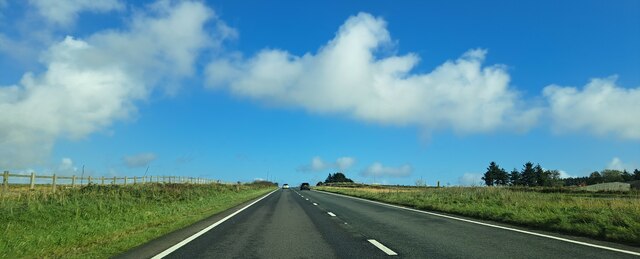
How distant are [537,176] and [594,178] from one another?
3067 centimetres

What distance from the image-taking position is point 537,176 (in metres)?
165

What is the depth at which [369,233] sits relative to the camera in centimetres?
1366

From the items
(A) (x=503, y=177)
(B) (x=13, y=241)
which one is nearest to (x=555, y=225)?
(B) (x=13, y=241)

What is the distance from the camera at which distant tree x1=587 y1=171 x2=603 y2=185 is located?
570ft

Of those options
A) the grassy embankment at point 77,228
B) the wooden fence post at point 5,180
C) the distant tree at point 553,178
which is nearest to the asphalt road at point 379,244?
the grassy embankment at point 77,228

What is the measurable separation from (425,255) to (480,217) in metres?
11.2

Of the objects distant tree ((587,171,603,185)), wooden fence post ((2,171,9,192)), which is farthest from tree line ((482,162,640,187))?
wooden fence post ((2,171,9,192))

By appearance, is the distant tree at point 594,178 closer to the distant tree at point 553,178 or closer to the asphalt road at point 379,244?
the distant tree at point 553,178

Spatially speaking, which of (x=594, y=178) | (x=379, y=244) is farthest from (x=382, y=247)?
(x=594, y=178)

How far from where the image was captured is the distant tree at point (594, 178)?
174 meters

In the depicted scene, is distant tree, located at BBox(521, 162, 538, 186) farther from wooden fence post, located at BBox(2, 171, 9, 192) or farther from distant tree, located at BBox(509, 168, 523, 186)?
wooden fence post, located at BBox(2, 171, 9, 192)

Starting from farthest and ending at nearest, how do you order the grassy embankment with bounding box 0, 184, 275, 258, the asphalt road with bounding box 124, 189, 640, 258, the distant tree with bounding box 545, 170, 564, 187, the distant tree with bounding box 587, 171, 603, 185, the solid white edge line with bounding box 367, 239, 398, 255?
the distant tree with bounding box 587, 171, 603, 185
the distant tree with bounding box 545, 170, 564, 187
the grassy embankment with bounding box 0, 184, 275, 258
the solid white edge line with bounding box 367, 239, 398, 255
the asphalt road with bounding box 124, 189, 640, 258

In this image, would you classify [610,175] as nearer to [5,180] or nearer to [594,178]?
[594,178]

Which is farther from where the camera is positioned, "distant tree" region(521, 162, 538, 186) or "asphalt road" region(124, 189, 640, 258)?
"distant tree" region(521, 162, 538, 186)
